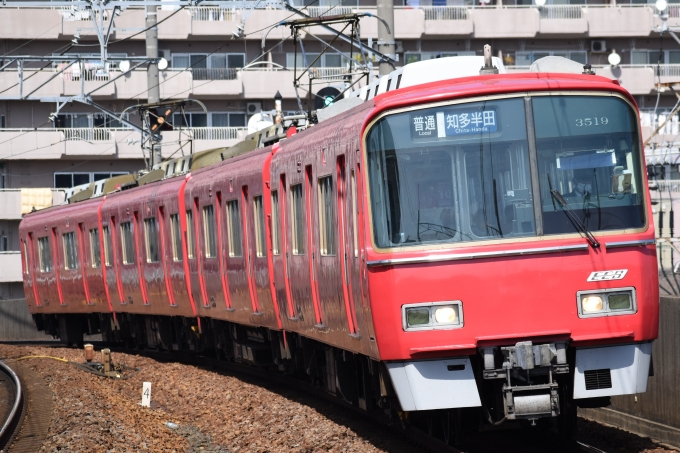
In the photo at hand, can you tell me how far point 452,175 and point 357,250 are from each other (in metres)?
1.03

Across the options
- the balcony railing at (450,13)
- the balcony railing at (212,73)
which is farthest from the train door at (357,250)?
the balcony railing at (450,13)

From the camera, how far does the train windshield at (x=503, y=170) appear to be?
28.5 feet

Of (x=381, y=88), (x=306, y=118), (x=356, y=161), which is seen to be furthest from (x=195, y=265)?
(x=356, y=161)

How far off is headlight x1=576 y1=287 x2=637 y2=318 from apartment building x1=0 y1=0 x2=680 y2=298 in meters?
40.3

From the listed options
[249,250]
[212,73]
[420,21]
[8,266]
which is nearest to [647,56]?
[420,21]

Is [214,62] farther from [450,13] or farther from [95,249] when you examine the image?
[95,249]

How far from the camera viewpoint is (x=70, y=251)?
2623 cm

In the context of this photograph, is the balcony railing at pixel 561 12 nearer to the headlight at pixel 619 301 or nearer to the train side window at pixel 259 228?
the train side window at pixel 259 228

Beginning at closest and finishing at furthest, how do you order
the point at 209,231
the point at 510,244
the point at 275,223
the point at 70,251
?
the point at 510,244 < the point at 275,223 < the point at 209,231 < the point at 70,251

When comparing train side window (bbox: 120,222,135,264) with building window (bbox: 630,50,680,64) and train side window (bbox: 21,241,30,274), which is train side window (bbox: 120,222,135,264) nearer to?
train side window (bbox: 21,241,30,274)

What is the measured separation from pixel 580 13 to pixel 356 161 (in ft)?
144

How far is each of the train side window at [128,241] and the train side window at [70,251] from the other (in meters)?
3.80

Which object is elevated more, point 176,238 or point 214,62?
point 214,62

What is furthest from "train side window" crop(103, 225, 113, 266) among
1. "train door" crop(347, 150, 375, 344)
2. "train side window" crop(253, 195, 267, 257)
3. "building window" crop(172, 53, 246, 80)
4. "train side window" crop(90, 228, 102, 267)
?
"building window" crop(172, 53, 246, 80)
